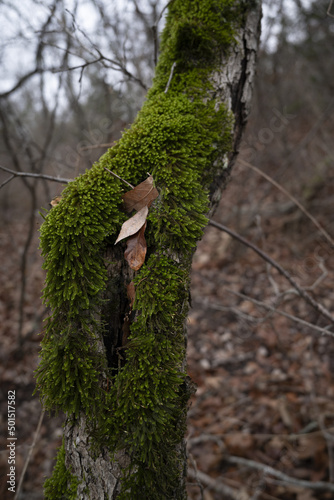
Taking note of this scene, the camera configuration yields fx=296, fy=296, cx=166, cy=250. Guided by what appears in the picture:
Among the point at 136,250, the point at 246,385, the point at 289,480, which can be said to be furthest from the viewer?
the point at 246,385

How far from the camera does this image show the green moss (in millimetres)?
1045

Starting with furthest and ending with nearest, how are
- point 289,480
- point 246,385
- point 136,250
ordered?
point 246,385
point 289,480
point 136,250

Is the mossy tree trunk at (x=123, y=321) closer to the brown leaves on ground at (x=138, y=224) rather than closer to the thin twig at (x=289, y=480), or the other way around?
the brown leaves on ground at (x=138, y=224)

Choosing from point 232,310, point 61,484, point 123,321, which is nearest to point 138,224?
point 123,321

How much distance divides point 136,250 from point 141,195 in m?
0.20

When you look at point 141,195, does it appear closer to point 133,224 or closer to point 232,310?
point 133,224

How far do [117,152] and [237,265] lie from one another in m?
5.54

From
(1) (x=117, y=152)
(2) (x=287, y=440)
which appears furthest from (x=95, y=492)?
(2) (x=287, y=440)

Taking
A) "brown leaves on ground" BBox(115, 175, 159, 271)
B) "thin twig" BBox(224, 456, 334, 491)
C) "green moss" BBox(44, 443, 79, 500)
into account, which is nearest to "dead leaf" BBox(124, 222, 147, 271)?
"brown leaves on ground" BBox(115, 175, 159, 271)

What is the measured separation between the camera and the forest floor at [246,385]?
8.86 ft

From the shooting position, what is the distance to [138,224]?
40.9 inches

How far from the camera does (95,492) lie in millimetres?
990

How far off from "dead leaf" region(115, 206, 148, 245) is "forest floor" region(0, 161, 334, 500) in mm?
918

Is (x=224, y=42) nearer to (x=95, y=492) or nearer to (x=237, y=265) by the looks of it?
(x=95, y=492)
